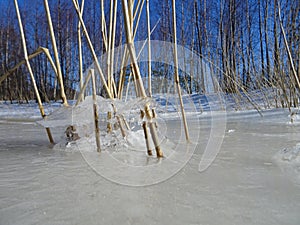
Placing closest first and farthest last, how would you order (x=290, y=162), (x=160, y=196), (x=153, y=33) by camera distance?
(x=160, y=196) < (x=290, y=162) < (x=153, y=33)

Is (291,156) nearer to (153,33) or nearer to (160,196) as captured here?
(160,196)

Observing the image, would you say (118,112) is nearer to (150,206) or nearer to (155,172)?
(155,172)

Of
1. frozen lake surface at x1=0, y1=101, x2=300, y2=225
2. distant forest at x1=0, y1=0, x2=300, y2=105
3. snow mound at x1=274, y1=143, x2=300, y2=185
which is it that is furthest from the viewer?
distant forest at x1=0, y1=0, x2=300, y2=105

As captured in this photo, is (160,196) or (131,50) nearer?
(160,196)

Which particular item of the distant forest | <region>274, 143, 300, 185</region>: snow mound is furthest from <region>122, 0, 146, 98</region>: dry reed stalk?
the distant forest

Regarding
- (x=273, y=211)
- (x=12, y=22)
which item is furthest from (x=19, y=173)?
(x=12, y=22)

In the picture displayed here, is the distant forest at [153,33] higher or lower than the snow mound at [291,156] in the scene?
higher

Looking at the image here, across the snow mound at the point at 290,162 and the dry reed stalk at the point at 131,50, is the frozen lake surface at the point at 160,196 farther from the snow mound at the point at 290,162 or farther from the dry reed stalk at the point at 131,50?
the dry reed stalk at the point at 131,50

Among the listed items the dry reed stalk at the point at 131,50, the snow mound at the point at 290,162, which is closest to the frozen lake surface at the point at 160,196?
the snow mound at the point at 290,162

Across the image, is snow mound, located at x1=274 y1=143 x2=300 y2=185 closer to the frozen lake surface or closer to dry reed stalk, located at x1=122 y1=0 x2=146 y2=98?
the frozen lake surface

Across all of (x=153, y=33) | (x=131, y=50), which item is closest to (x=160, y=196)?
(x=131, y=50)

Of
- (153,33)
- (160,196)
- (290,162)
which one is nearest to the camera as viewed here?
(160,196)

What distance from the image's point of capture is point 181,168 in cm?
44

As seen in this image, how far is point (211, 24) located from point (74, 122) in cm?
631
